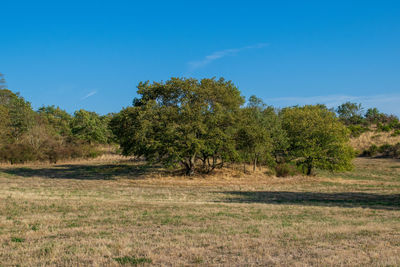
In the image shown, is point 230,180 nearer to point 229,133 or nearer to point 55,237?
point 229,133

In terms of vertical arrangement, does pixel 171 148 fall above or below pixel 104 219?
above

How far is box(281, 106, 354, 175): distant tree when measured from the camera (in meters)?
38.3

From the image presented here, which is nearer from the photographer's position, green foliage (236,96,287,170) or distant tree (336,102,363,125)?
green foliage (236,96,287,170)

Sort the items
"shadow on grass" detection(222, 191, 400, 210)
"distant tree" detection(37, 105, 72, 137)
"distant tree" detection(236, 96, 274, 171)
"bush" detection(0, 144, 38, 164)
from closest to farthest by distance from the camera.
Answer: "shadow on grass" detection(222, 191, 400, 210)
"distant tree" detection(236, 96, 274, 171)
"bush" detection(0, 144, 38, 164)
"distant tree" detection(37, 105, 72, 137)

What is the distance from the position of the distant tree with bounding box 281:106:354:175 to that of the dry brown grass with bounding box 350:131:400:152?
121 feet

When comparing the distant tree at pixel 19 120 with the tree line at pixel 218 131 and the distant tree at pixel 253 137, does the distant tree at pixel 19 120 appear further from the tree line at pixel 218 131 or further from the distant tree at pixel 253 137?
the distant tree at pixel 253 137

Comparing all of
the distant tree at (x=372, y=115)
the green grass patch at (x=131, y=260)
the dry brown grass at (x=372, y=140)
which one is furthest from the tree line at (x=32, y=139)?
the distant tree at (x=372, y=115)

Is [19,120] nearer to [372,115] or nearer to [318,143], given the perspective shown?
[318,143]

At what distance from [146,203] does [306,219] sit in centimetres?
897

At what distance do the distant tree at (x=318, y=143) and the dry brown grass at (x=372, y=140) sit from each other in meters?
36.9

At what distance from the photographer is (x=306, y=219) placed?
14.7 metres

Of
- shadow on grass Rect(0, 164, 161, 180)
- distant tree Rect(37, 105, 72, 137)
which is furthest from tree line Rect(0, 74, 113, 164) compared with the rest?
shadow on grass Rect(0, 164, 161, 180)

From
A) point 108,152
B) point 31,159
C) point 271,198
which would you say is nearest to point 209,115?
point 271,198

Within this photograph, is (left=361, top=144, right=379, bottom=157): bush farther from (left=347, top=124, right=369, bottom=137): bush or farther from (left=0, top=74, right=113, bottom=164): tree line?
(left=0, top=74, right=113, bottom=164): tree line
